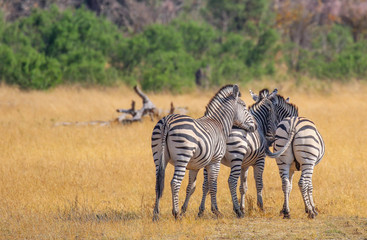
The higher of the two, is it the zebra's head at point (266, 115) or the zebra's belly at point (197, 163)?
the zebra's head at point (266, 115)

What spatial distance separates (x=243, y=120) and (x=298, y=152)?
91 centimetres

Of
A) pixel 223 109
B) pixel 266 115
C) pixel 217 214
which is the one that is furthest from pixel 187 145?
pixel 266 115

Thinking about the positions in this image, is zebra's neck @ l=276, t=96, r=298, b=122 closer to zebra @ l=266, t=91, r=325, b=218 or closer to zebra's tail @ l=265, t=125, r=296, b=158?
zebra @ l=266, t=91, r=325, b=218

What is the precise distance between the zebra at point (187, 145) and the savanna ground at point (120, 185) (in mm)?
524

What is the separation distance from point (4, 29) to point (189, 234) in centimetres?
2423

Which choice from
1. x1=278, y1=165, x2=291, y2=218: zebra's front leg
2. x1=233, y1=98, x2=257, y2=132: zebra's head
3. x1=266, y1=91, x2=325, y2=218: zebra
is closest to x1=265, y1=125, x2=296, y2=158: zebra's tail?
x1=266, y1=91, x2=325, y2=218: zebra

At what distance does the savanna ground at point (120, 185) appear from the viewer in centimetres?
698

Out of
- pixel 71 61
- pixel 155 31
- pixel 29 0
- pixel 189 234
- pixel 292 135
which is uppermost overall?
pixel 29 0

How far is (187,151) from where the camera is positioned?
694 cm

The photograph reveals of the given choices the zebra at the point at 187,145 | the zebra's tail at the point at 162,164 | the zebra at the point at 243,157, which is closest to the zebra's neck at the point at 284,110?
the zebra at the point at 243,157

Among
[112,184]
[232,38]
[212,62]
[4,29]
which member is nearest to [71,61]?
[4,29]

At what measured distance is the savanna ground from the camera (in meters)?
6.98

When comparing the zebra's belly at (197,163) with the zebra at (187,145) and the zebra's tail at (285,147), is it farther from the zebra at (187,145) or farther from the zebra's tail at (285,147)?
the zebra's tail at (285,147)

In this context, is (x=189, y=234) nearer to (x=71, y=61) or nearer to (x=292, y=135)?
(x=292, y=135)
